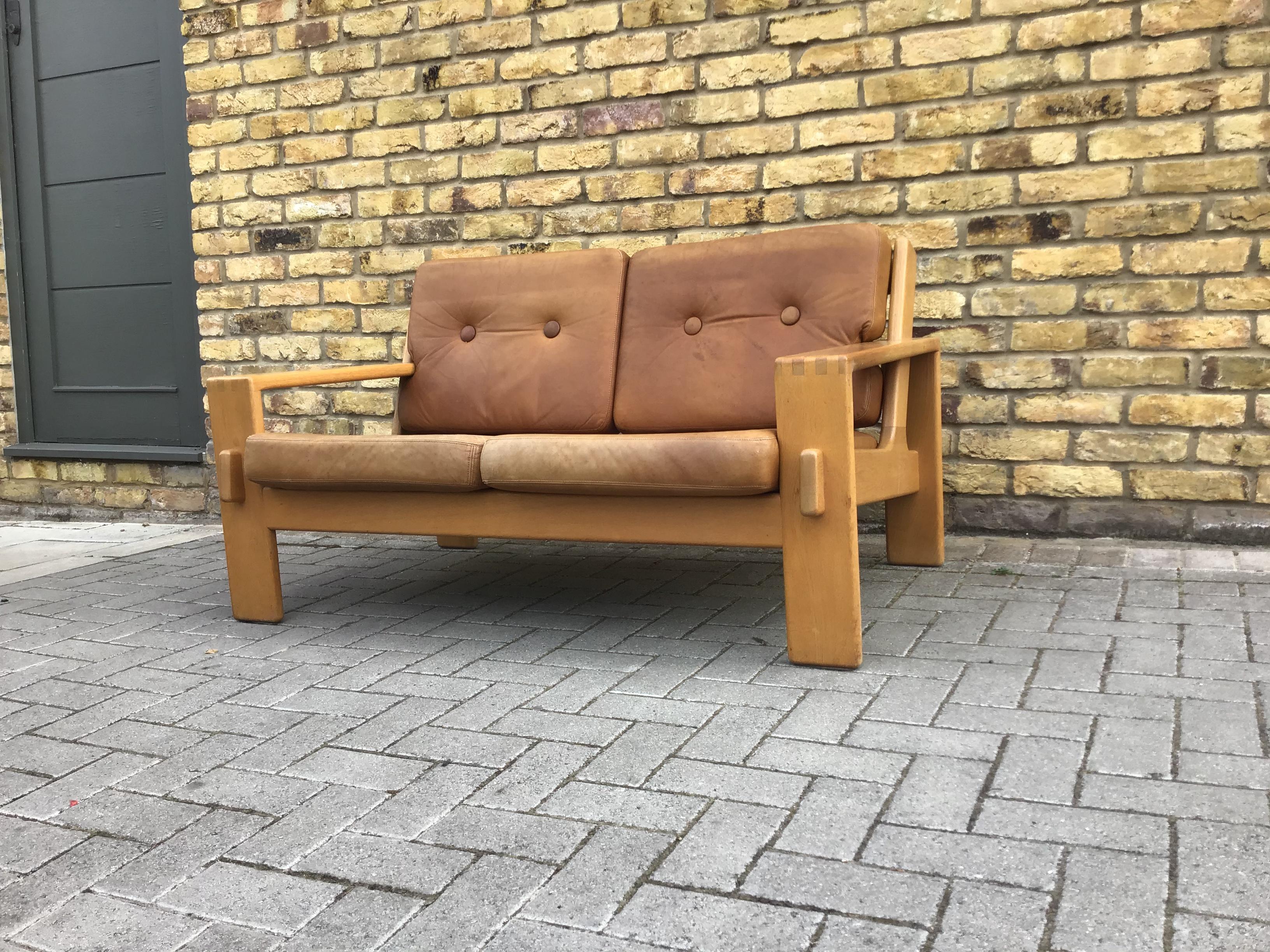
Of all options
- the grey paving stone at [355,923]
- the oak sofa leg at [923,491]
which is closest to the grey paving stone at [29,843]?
the grey paving stone at [355,923]

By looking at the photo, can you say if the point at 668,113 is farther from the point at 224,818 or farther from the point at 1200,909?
the point at 1200,909

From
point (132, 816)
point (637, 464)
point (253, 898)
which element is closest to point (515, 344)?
point (637, 464)

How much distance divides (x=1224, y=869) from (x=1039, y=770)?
1.21 feet

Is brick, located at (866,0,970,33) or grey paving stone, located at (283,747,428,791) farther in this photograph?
brick, located at (866,0,970,33)

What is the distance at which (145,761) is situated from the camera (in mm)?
1929

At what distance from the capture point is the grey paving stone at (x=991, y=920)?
1.25 m

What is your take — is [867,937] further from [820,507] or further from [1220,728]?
[820,507]

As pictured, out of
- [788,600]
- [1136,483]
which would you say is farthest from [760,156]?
[788,600]

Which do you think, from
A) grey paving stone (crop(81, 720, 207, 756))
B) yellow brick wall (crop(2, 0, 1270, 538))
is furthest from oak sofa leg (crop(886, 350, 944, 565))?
grey paving stone (crop(81, 720, 207, 756))

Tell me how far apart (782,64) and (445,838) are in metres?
2.81

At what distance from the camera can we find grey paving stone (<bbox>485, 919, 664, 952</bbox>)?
4.17 feet

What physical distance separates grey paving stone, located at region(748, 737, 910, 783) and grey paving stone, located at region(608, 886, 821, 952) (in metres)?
0.44

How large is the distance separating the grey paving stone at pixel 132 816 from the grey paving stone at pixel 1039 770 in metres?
1.18

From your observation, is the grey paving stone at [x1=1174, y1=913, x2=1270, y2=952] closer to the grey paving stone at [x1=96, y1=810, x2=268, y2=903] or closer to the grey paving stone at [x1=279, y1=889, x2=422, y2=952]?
the grey paving stone at [x1=279, y1=889, x2=422, y2=952]
